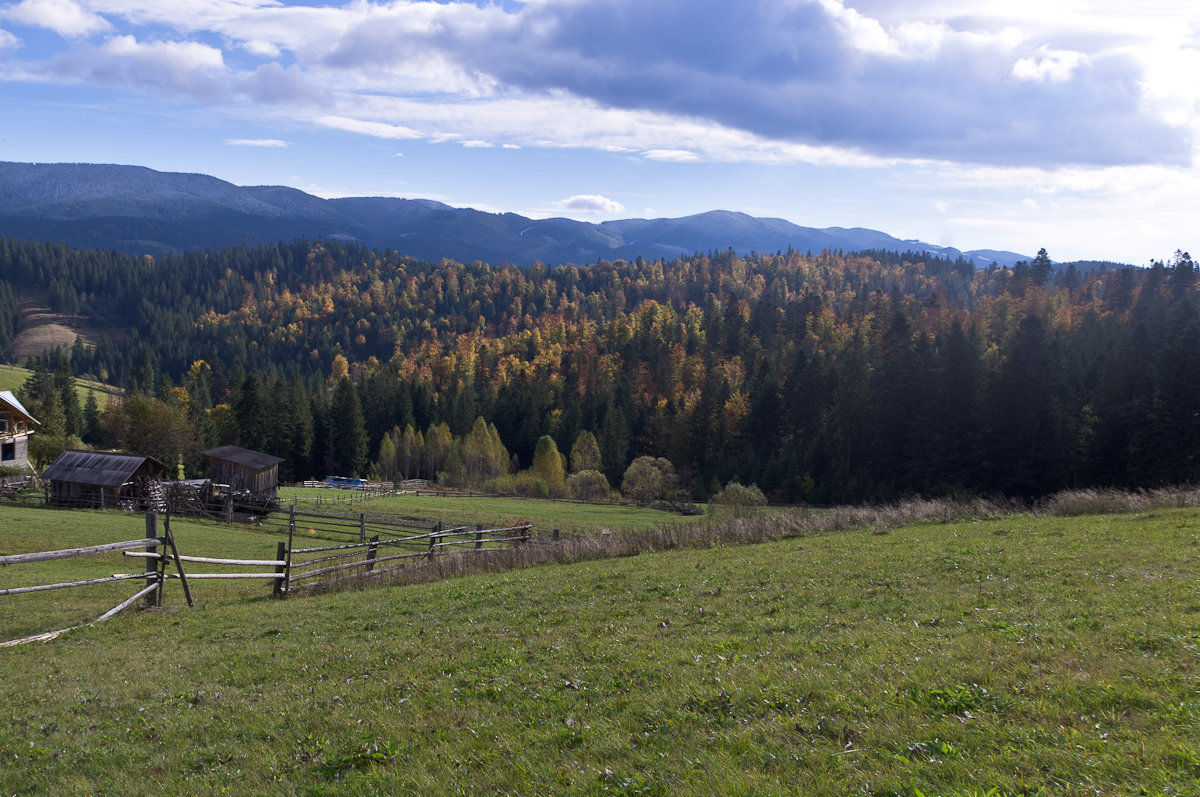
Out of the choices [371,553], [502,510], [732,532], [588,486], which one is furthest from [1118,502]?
[588,486]

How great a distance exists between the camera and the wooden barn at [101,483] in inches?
1873

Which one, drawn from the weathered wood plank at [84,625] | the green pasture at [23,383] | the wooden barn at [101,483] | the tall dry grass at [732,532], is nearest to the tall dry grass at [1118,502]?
the tall dry grass at [732,532]

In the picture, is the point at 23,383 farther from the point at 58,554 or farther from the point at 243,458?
the point at 58,554

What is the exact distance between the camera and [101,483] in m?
47.4

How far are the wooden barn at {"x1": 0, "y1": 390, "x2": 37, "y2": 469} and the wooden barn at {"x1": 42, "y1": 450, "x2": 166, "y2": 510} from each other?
66.0 ft

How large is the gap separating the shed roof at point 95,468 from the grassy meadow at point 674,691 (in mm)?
38900

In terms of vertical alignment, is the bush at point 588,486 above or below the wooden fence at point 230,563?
below

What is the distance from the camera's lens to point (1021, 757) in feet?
19.6

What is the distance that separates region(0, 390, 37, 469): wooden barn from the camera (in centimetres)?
6347

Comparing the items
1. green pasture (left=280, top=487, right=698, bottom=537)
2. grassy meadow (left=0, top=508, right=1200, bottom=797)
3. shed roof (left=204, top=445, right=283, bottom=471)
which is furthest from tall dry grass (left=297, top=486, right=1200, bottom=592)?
shed roof (left=204, top=445, right=283, bottom=471)

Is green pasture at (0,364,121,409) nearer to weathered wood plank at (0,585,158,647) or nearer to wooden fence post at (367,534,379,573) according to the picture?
wooden fence post at (367,534,379,573)

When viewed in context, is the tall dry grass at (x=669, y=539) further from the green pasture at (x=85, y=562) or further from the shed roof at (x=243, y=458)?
the shed roof at (x=243, y=458)

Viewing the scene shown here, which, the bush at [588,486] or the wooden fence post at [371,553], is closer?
the wooden fence post at [371,553]

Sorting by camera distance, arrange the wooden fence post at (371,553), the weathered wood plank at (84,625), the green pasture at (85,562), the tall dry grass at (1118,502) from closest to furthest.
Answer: the weathered wood plank at (84,625) → the green pasture at (85,562) → the wooden fence post at (371,553) → the tall dry grass at (1118,502)
